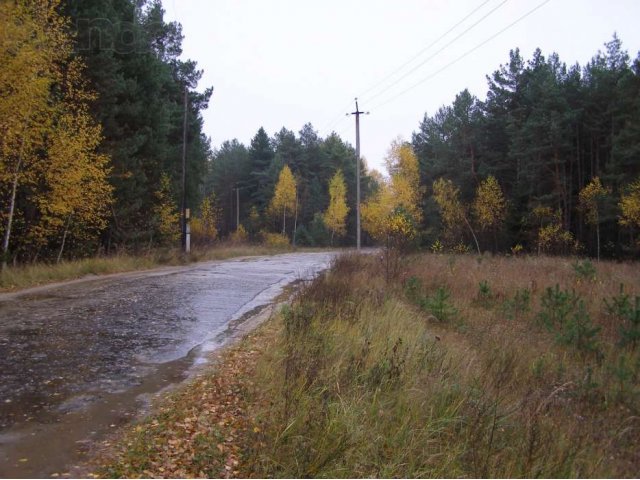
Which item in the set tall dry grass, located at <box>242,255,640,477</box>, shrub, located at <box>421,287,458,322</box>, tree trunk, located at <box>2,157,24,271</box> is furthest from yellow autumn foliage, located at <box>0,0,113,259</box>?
shrub, located at <box>421,287,458,322</box>

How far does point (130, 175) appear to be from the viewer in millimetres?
21156

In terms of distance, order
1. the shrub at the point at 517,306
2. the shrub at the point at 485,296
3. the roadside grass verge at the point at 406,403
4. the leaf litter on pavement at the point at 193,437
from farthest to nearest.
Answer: the shrub at the point at 485,296
the shrub at the point at 517,306
the roadside grass verge at the point at 406,403
the leaf litter on pavement at the point at 193,437

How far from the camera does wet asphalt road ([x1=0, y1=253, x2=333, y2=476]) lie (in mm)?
4684

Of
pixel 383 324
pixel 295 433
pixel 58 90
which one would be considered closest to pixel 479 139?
pixel 58 90

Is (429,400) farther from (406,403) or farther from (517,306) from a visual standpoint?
(517,306)

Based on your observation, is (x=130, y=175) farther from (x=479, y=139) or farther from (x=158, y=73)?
(x=479, y=139)

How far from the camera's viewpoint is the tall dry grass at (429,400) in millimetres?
3645

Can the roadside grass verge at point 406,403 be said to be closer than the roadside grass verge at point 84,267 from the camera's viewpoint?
Yes

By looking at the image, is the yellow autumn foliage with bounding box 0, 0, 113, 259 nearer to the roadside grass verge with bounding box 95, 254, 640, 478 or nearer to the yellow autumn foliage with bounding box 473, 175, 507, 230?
the roadside grass verge with bounding box 95, 254, 640, 478

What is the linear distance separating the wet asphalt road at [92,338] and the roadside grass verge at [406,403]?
950 mm

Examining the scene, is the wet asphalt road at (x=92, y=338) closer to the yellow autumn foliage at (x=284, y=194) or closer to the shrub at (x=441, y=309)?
the shrub at (x=441, y=309)

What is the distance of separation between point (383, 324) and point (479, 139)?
4285 centimetres

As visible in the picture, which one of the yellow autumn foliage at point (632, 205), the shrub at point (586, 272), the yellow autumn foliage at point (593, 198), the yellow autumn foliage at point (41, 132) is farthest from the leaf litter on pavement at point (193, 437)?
the yellow autumn foliage at point (593, 198)

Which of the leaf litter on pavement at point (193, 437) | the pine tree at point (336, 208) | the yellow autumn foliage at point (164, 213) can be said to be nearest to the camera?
the leaf litter on pavement at point (193, 437)
